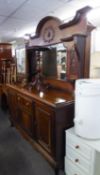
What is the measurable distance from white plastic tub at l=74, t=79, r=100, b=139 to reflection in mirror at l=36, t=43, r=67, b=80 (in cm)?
81

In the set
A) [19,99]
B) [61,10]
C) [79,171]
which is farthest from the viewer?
[61,10]

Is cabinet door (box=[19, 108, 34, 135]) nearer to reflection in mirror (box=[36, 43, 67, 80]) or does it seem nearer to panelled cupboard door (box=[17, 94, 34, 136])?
panelled cupboard door (box=[17, 94, 34, 136])

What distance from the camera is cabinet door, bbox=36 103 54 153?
5.87 feet

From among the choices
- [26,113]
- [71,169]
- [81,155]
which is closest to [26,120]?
[26,113]

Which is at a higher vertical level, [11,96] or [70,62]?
[70,62]

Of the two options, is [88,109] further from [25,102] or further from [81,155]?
[25,102]

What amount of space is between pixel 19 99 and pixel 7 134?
0.83 meters

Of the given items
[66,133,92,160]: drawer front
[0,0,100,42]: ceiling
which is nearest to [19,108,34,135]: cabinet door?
[66,133,92,160]: drawer front

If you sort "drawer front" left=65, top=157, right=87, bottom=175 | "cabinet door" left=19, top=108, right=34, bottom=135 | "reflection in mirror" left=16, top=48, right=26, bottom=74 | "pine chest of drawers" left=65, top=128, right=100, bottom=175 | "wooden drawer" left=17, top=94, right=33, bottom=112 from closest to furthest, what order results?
"pine chest of drawers" left=65, top=128, right=100, bottom=175 < "drawer front" left=65, top=157, right=87, bottom=175 < "wooden drawer" left=17, top=94, right=33, bottom=112 < "cabinet door" left=19, top=108, right=34, bottom=135 < "reflection in mirror" left=16, top=48, right=26, bottom=74

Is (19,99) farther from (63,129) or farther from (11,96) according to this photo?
(63,129)

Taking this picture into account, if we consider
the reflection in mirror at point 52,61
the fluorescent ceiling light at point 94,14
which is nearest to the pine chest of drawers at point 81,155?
the reflection in mirror at point 52,61

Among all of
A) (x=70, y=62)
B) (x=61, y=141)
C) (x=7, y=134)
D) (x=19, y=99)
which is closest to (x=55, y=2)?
(x=70, y=62)

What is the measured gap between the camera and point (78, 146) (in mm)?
1582

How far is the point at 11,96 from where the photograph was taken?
9.36 feet
